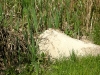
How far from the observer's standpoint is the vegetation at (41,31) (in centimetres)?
457

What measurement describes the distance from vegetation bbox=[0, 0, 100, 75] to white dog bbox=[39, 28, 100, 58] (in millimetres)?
134

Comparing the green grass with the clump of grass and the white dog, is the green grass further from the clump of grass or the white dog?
the white dog

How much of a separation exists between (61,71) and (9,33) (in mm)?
1073

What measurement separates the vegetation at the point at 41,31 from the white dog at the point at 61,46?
0.44 feet

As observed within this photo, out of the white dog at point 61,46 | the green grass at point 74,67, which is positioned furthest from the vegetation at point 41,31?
the white dog at point 61,46

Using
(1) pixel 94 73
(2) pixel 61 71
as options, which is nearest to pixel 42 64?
(2) pixel 61 71

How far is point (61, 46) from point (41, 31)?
644mm

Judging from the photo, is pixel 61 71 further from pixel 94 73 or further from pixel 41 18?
pixel 41 18

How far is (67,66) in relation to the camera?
4574 mm

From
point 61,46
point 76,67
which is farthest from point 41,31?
point 76,67

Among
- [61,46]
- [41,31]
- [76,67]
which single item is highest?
[41,31]

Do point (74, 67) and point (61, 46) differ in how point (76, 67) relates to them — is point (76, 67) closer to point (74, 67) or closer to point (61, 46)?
point (74, 67)

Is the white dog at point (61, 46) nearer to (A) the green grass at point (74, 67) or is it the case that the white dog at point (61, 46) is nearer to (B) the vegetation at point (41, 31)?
(B) the vegetation at point (41, 31)

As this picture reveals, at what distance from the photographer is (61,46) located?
520 centimetres
